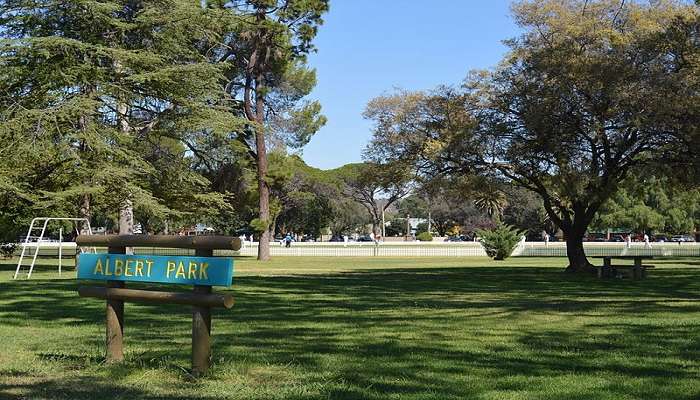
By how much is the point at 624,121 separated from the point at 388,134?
884 centimetres

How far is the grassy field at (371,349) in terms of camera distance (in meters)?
6.73

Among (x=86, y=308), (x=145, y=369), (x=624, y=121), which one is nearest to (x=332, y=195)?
(x=624, y=121)

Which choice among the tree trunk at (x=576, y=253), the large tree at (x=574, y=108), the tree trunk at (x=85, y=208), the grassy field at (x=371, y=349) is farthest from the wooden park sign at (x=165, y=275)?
the tree trunk at (x=85, y=208)

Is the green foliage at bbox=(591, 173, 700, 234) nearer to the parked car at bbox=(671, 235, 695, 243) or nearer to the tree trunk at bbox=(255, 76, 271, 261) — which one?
the parked car at bbox=(671, 235, 695, 243)

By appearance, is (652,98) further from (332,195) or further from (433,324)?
(332,195)

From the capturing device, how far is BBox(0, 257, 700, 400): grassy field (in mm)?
6730

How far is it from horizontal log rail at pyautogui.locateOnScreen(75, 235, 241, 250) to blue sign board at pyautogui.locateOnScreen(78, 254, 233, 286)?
0.11m

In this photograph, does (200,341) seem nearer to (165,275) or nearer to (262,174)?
(165,275)

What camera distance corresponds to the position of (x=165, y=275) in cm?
726

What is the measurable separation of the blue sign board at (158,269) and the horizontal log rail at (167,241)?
0.11 meters

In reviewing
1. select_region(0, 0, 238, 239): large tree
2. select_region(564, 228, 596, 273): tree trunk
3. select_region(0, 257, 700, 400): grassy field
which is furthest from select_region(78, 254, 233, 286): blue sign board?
select_region(564, 228, 596, 273): tree trunk

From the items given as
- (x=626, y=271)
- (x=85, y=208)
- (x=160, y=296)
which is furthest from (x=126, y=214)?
(x=160, y=296)

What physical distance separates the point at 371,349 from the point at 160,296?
2.67 meters

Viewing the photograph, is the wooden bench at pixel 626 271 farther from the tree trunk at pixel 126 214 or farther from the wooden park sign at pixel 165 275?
the wooden park sign at pixel 165 275
